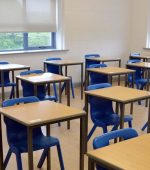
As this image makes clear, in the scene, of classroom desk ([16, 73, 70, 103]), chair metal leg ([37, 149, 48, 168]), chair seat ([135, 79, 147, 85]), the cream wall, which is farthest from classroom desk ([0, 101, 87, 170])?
the cream wall

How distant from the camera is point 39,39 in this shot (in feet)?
24.0

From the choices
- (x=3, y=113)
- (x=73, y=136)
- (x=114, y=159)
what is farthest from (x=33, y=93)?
(x=114, y=159)

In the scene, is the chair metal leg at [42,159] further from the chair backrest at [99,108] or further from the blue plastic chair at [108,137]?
the blue plastic chair at [108,137]

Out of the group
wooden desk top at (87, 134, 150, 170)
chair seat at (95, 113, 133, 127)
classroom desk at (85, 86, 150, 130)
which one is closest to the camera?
wooden desk top at (87, 134, 150, 170)

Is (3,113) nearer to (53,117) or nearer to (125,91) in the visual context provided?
(53,117)

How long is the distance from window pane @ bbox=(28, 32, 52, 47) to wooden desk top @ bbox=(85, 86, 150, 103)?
3.79 metres

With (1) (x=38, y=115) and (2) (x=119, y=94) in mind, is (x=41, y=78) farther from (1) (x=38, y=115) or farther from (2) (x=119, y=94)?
(1) (x=38, y=115)

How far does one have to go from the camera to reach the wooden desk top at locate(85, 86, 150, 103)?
10.8ft

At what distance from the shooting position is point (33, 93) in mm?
4434

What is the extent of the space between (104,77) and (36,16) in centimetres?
254

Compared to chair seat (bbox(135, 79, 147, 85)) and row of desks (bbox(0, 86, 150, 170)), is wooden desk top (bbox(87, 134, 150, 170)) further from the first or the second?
chair seat (bbox(135, 79, 147, 85))

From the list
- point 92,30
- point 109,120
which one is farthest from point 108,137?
point 92,30

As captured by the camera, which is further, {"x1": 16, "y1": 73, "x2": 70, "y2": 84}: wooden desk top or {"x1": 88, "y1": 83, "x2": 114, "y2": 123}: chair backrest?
{"x1": 16, "y1": 73, "x2": 70, "y2": 84}: wooden desk top

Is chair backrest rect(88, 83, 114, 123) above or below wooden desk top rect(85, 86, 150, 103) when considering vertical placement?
below
